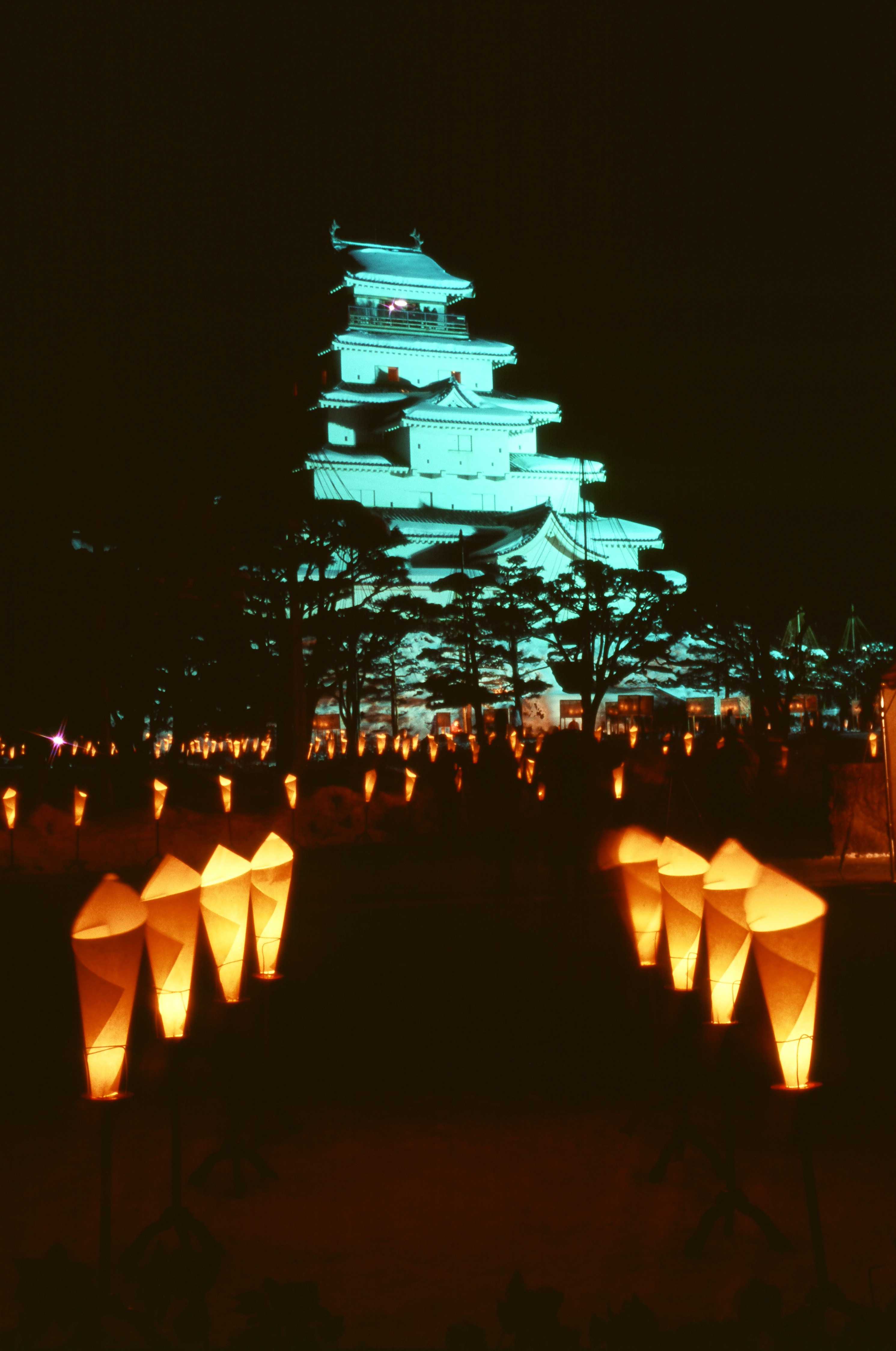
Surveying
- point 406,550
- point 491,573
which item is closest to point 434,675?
point 491,573

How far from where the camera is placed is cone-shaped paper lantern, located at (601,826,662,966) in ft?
16.1

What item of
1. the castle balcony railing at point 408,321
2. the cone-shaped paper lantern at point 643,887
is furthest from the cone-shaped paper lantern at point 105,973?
the castle balcony railing at point 408,321

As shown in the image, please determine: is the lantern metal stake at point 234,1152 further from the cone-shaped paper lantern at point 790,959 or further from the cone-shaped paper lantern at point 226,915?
the cone-shaped paper lantern at point 790,959

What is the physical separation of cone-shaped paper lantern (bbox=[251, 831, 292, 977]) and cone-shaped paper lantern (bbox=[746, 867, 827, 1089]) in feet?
7.28

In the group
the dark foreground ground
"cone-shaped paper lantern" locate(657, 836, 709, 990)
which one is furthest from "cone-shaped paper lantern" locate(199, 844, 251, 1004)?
"cone-shaped paper lantern" locate(657, 836, 709, 990)

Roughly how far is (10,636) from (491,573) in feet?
69.1

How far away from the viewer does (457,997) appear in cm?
707

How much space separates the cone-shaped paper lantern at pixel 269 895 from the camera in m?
4.72

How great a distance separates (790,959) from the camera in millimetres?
3168

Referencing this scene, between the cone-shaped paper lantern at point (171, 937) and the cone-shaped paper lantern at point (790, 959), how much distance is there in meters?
1.96

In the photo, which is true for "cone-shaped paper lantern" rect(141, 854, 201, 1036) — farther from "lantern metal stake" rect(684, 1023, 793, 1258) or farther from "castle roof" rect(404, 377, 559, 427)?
"castle roof" rect(404, 377, 559, 427)

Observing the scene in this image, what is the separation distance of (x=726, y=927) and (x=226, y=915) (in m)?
1.99

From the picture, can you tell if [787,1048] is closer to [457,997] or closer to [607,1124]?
[607,1124]

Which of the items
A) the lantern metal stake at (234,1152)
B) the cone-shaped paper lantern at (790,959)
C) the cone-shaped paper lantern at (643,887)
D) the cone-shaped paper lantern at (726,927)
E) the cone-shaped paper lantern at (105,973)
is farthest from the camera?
the cone-shaped paper lantern at (643,887)
